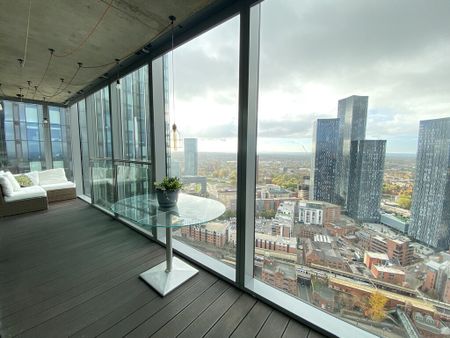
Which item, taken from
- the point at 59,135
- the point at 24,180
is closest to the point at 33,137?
the point at 59,135

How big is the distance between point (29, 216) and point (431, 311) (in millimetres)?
5787

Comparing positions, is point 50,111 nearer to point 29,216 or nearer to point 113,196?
point 29,216

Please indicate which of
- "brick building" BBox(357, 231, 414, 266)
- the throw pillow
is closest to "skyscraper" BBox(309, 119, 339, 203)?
"brick building" BBox(357, 231, 414, 266)

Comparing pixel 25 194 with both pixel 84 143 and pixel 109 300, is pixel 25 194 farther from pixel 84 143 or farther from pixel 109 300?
pixel 109 300

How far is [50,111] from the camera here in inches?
223

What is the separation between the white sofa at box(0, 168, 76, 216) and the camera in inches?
149

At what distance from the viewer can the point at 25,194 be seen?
13.0 ft

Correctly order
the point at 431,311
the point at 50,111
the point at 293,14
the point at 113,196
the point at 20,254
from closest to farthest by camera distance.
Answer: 1. the point at 431,311
2. the point at 293,14
3. the point at 20,254
4. the point at 113,196
5. the point at 50,111

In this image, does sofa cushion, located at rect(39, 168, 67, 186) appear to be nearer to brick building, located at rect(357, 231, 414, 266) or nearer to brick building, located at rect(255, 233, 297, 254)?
brick building, located at rect(255, 233, 297, 254)

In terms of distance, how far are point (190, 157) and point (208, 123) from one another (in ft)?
1.67

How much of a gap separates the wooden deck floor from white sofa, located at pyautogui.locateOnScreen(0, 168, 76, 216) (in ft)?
5.41

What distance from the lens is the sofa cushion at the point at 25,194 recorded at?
3.83 meters

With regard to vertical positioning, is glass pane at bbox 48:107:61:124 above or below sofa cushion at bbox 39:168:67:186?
above

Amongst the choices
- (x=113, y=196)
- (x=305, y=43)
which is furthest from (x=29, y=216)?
(x=305, y=43)
